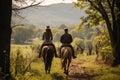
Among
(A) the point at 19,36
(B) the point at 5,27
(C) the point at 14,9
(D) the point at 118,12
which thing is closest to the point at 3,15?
(B) the point at 5,27

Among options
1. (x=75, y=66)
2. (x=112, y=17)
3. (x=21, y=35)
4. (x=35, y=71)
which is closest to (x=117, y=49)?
(x=112, y=17)

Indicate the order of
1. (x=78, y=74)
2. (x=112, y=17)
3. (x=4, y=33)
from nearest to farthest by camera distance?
1. (x=4, y=33)
2. (x=78, y=74)
3. (x=112, y=17)

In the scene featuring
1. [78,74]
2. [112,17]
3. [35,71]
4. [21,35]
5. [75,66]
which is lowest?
[75,66]

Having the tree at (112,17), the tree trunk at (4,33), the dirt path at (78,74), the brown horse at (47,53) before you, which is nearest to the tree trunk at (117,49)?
the tree at (112,17)

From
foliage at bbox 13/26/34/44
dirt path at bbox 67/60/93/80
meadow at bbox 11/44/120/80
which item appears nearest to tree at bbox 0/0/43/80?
meadow at bbox 11/44/120/80

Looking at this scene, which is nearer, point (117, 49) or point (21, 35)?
point (117, 49)

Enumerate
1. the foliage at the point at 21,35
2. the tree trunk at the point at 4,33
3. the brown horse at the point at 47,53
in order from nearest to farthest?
the tree trunk at the point at 4,33 < the brown horse at the point at 47,53 < the foliage at the point at 21,35

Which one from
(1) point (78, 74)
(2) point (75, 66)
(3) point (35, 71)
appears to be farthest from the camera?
(2) point (75, 66)

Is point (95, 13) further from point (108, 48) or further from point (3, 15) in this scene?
point (3, 15)

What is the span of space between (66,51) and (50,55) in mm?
1123

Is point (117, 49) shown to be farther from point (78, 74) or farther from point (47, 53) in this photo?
point (47, 53)

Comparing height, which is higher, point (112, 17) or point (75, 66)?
point (112, 17)

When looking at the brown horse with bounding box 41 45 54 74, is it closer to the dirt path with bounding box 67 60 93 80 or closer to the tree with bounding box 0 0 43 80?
the dirt path with bounding box 67 60 93 80

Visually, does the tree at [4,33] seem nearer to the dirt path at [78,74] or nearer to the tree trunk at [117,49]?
the dirt path at [78,74]
